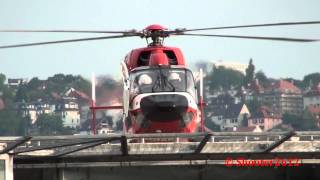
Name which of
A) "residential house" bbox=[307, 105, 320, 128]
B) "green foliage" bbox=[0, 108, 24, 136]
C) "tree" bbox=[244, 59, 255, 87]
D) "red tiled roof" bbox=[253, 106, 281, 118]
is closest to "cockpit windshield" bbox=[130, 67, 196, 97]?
"green foliage" bbox=[0, 108, 24, 136]

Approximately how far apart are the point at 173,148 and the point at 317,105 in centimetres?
16323

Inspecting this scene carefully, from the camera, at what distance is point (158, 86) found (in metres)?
34.8

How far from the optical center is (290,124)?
182 m

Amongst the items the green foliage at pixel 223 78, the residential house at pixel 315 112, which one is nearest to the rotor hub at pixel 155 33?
the green foliage at pixel 223 78

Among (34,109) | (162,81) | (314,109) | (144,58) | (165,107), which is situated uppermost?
(34,109)

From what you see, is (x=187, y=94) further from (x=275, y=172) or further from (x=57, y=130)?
(x=57, y=130)

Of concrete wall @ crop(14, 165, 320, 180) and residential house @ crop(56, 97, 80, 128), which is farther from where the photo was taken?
residential house @ crop(56, 97, 80, 128)

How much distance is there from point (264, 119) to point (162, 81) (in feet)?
504

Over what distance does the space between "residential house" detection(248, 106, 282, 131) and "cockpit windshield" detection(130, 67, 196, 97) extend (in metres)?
148

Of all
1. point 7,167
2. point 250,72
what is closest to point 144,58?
point 7,167

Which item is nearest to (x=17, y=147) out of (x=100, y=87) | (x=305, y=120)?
(x=100, y=87)

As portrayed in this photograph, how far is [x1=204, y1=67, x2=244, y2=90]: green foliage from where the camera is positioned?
575 ft

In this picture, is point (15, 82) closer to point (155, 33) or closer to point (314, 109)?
point (314, 109)

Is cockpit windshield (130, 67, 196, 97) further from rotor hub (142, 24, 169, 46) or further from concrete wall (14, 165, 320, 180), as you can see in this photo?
concrete wall (14, 165, 320, 180)
